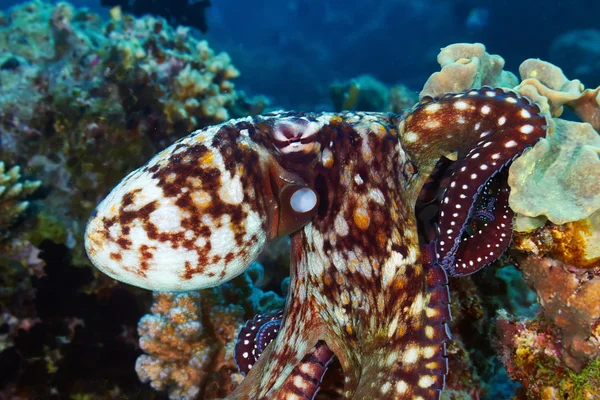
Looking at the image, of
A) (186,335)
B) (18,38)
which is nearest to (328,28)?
(18,38)

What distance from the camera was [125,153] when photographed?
19.4 ft

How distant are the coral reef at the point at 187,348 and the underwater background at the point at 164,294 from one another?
0.05ft

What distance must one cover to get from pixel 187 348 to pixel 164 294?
0.60 meters

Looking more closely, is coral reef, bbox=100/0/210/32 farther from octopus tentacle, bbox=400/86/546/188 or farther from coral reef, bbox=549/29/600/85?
coral reef, bbox=549/29/600/85

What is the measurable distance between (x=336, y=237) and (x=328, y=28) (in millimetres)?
34545

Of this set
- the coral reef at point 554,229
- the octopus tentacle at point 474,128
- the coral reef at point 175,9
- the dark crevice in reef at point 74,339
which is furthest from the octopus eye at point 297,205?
the coral reef at point 175,9

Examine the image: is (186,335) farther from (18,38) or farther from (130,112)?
(18,38)

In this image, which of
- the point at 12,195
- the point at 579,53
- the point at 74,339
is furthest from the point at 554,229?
the point at 579,53

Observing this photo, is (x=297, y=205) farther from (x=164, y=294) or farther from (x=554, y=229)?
(x=164, y=294)

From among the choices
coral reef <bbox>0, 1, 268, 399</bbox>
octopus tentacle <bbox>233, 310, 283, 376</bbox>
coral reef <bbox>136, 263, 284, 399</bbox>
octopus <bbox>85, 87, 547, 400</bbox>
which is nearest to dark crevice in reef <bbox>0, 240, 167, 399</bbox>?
coral reef <bbox>0, 1, 268, 399</bbox>

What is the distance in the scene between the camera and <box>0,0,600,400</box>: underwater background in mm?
2428

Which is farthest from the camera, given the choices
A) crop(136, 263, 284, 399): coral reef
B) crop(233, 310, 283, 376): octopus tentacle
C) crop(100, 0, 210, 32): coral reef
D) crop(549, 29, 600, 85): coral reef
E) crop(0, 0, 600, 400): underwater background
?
crop(549, 29, 600, 85): coral reef

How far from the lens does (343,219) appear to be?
2.37 meters

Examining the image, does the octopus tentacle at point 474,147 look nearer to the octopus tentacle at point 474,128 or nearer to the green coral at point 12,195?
the octopus tentacle at point 474,128
